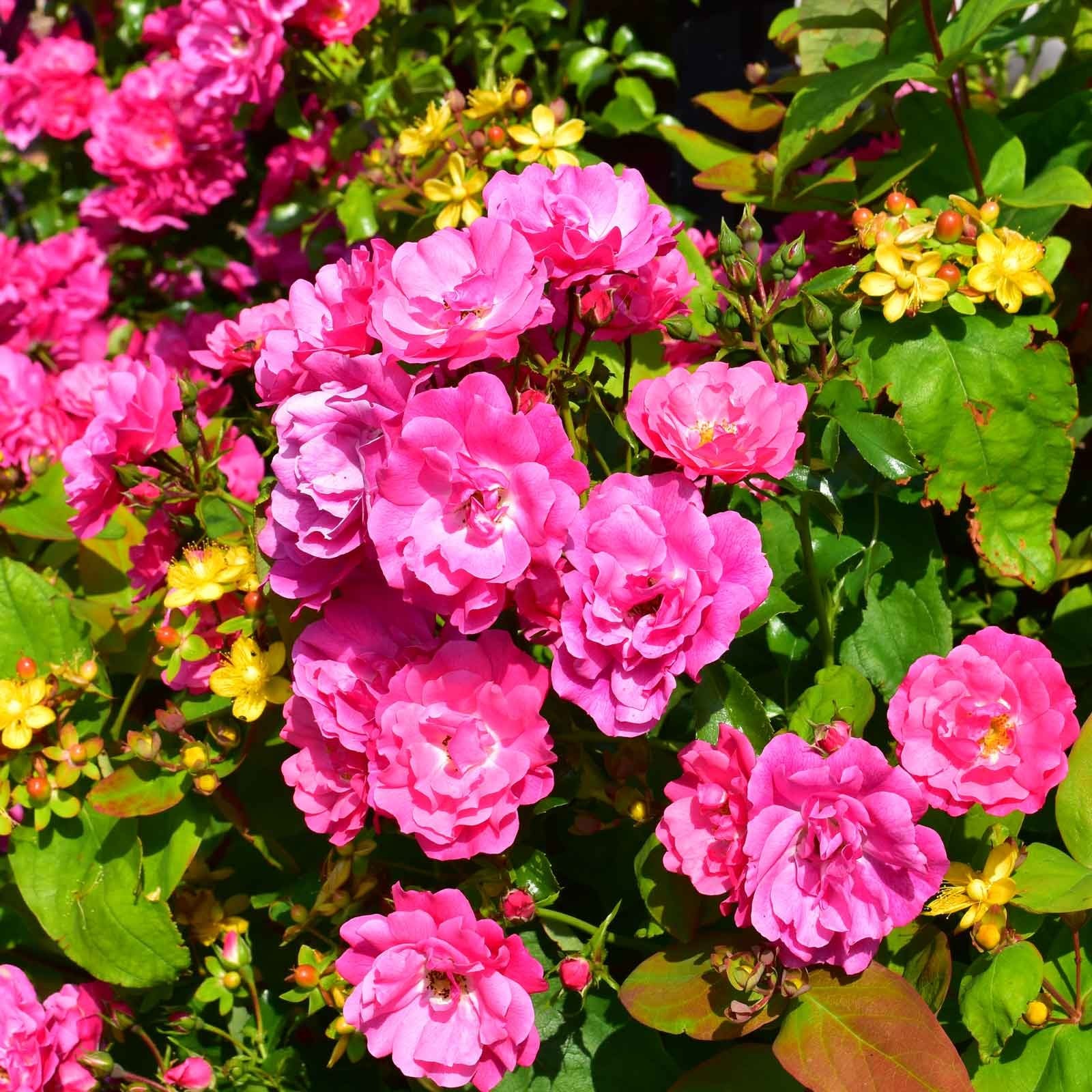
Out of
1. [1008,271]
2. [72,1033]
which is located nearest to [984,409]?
[1008,271]

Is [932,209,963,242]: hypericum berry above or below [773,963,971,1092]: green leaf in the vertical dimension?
above

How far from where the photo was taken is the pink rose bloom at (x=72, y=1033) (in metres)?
1.16

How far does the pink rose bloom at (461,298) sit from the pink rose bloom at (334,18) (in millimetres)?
1016

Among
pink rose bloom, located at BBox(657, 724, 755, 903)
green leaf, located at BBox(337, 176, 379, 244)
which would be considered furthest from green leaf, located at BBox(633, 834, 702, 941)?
green leaf, located at BBox(337, 176, 379, 244)

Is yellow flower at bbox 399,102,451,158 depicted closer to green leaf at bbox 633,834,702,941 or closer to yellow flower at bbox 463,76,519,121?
yellow flower at bbox 463,76,519,121

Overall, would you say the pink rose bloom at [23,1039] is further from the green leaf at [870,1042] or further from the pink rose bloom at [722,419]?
the pink rose bloom at [722,419]

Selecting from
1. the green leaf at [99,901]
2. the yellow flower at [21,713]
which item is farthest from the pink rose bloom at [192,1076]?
→ the yellow flower at [21,713]

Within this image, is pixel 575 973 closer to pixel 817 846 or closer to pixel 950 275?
pixel 817 846

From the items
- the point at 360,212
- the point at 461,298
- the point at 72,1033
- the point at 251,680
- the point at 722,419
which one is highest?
the point at 461,298

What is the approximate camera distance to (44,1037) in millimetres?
1168

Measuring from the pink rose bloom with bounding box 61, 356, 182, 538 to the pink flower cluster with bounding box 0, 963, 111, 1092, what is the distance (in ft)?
1.65

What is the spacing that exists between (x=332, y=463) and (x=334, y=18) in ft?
3.94

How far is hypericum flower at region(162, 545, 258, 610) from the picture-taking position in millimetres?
1067

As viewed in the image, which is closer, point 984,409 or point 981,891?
point 981,891
